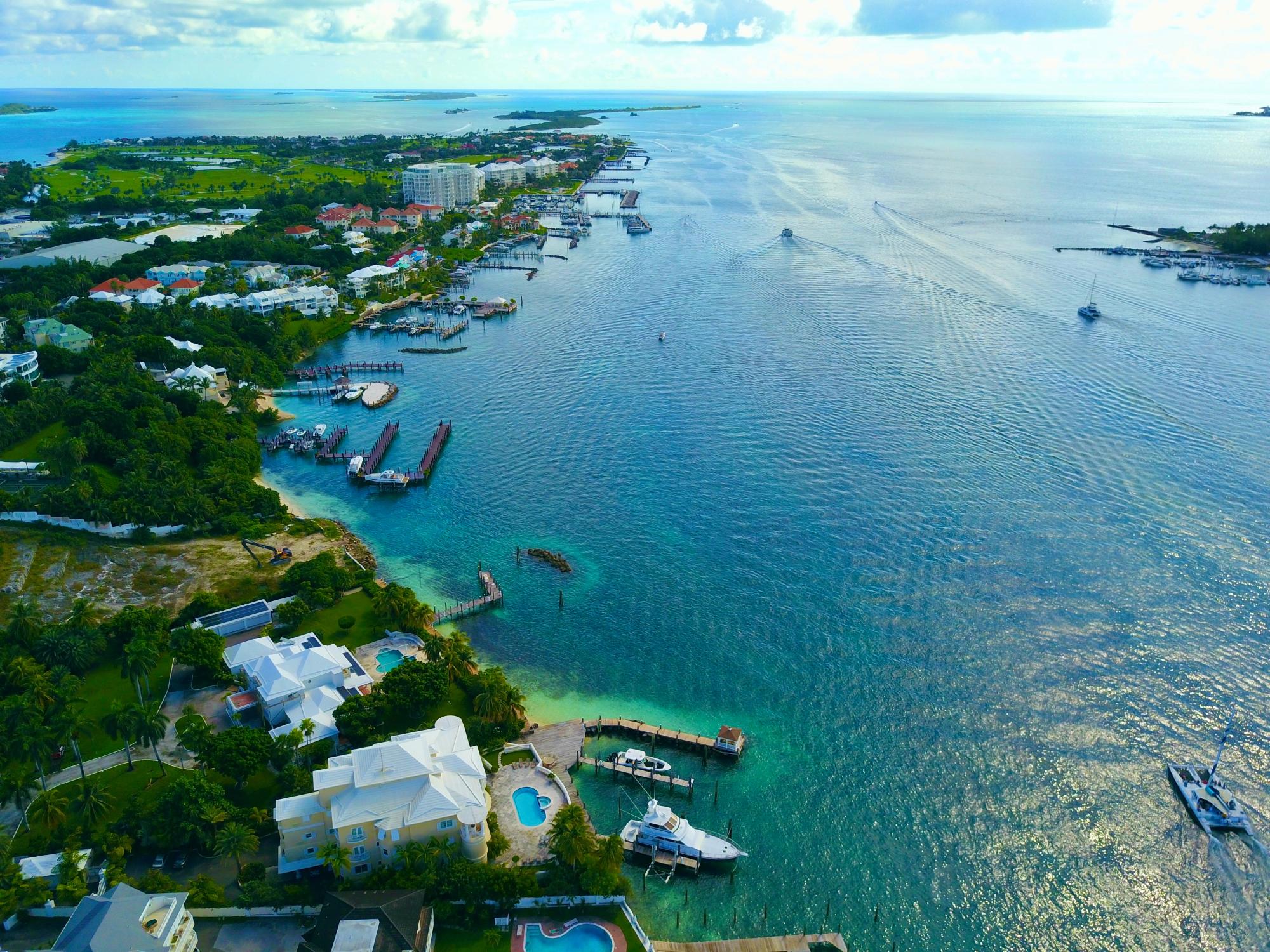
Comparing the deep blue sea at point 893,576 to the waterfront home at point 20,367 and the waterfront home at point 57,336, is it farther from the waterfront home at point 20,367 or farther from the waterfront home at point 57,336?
the waterfront home at point 57,336

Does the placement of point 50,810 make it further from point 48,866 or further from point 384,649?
point 384,649

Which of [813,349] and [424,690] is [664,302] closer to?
[813,349]

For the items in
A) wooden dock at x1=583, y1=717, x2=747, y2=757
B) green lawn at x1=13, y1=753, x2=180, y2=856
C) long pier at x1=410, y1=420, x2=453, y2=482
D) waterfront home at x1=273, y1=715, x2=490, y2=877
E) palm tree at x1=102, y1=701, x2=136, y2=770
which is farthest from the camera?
long pier at x1=410, y1=420, x2=453, y2=482

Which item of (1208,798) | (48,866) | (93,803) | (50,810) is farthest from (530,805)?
(1208,798)

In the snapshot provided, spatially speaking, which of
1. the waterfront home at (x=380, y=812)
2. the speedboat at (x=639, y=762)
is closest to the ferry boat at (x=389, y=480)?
the waterfront home at (x=380, y=812)

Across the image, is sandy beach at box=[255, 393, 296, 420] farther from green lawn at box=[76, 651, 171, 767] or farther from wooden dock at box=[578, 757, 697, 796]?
wooden dock at box=[578, 757, 697, 796]

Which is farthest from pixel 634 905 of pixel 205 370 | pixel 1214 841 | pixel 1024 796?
pixel 205 370

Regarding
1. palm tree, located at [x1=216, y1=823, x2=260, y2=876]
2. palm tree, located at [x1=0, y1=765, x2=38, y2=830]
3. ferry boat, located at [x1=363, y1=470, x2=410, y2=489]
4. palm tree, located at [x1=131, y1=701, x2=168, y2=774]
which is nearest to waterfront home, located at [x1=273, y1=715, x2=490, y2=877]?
palm tree, located at [x1=216, y1=823, x2=260, y2=876]
